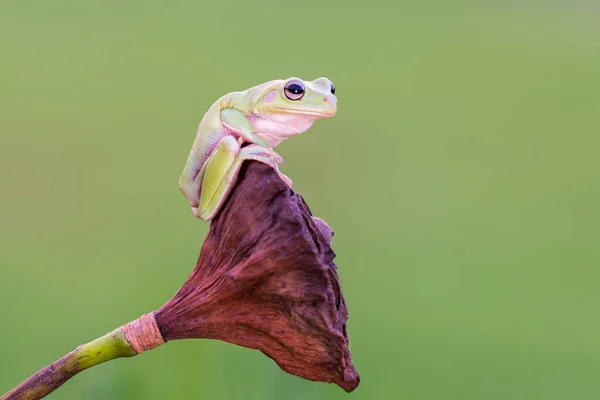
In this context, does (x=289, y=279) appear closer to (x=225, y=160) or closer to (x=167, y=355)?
(x=225, y=160)

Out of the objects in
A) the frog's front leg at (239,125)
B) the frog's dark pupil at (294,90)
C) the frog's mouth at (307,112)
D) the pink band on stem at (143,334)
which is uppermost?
the frog's dark pupil at (294,90)

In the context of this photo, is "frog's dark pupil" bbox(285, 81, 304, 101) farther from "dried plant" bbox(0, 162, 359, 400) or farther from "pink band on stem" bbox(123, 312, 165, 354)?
"pink band on stem" bbox(123, 312, 165, 354)

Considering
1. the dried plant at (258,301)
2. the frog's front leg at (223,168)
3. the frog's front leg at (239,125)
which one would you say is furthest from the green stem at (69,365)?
the frog's front leg at (239,125)

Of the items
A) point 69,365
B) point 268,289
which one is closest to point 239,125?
point 268,289

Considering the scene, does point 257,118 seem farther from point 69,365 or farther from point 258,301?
point 69,365

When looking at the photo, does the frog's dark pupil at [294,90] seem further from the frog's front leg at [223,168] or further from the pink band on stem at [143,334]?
the pink band on stem at [143,334]

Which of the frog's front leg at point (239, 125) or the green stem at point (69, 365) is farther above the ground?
the frog's front leg at point (239, 125)
